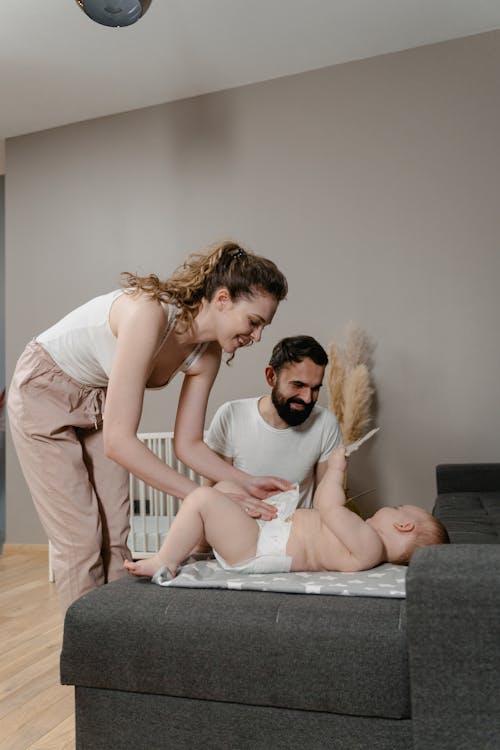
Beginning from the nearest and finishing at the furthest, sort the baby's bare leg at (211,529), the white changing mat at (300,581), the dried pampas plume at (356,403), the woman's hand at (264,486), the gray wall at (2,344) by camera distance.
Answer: the white changing mat at (300,581)
the baby's bare leg at (211,529)
the woman's hand at (264,486)
the dried pampas plume at (356,403)
the gray wall at (2,344)

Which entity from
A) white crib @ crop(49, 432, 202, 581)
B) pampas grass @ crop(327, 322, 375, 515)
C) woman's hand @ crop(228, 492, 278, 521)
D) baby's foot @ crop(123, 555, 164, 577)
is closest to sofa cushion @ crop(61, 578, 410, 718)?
baby's foot @ crop(123, 555, 164, 577)

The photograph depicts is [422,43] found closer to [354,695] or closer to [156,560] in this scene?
[156,560]

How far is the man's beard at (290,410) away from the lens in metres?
2.34

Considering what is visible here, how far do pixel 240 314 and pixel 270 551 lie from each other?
55cm

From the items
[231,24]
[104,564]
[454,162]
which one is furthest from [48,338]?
[454,162]

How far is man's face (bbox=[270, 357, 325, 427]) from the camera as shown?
2340 mm

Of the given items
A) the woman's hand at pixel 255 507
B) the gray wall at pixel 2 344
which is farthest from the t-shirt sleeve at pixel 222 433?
the gray wall at pixel 2 344

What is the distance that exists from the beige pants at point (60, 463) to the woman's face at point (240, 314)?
16.0 inches

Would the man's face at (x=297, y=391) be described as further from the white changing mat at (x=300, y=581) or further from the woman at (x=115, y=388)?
the white changing mat at (x=300, y=581)

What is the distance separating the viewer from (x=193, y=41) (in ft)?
12.1

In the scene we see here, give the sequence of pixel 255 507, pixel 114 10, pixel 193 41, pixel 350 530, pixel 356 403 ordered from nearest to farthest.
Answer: pixel 350 530 → pixel 255 507 → pixel 114 10 → pixel 356 403 → pixel 193 41

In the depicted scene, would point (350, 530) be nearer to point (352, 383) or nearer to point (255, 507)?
point (255, 507)

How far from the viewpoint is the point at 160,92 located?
4.25m

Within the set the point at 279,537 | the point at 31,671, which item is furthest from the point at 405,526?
the point at 31,671
